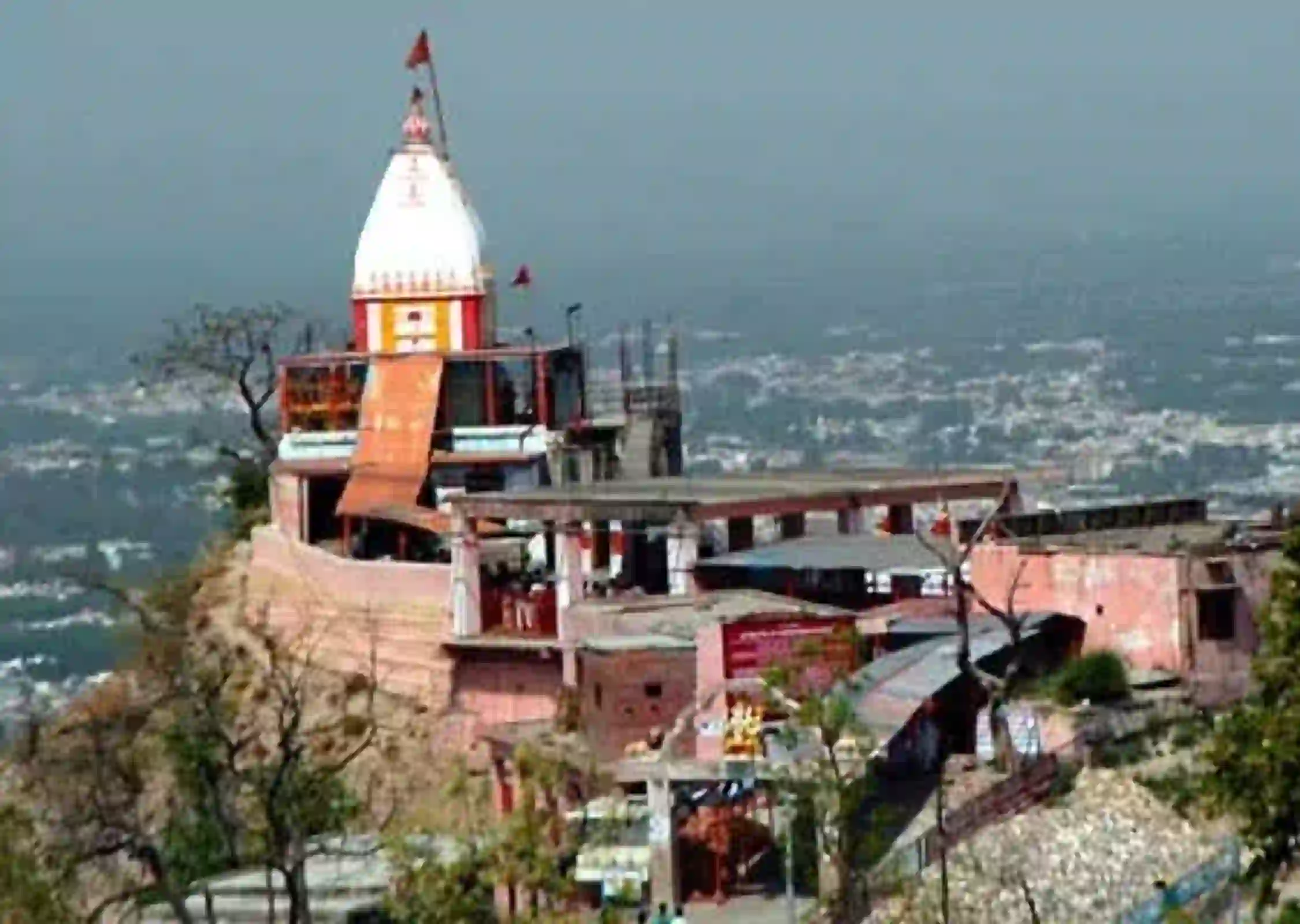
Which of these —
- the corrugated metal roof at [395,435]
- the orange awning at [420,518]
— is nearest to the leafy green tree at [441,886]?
the orange awning at [420,518]

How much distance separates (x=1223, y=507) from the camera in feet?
218

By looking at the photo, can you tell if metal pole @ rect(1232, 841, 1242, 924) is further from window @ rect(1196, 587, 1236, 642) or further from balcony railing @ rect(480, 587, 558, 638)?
balcony railing @ rect(480, 587, 558, 638)

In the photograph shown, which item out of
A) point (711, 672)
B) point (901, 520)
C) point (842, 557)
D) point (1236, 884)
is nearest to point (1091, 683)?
point (711, 672)

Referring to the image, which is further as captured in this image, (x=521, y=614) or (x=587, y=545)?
(x=587, y=545)

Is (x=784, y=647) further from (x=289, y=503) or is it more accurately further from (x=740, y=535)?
(x=289, y=503)

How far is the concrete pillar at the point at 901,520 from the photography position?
38.5 m

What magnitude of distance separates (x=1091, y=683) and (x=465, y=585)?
6706mm

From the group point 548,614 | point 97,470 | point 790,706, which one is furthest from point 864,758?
point 97,470

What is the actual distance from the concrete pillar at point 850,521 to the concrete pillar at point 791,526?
0.55m

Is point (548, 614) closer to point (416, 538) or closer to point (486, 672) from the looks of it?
point (486, 672)

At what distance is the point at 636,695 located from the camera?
32250mm

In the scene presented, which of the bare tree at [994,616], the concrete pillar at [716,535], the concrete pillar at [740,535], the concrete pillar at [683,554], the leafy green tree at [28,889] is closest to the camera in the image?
the leafy green tree at [28,889]

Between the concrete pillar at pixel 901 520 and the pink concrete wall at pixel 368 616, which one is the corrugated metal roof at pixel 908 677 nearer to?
the pink concrete wall at pixel 368 616

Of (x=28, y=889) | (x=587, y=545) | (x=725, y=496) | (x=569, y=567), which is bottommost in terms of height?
(x=28, y=889)
